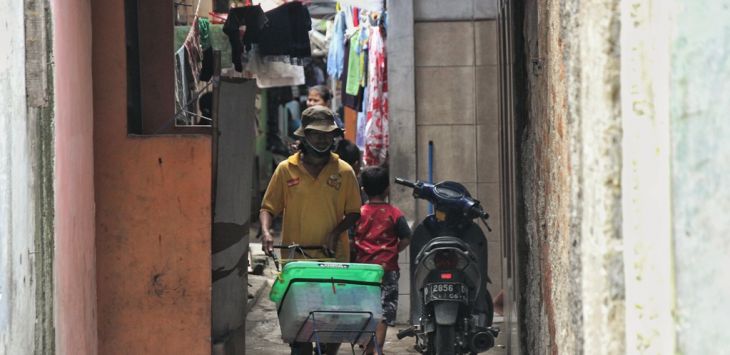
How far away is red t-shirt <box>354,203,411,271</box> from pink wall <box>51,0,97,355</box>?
222 cm

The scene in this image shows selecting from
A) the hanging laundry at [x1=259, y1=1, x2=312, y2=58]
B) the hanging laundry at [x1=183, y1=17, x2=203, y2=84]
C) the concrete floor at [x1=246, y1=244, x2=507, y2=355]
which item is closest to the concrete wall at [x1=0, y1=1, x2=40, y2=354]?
the concrete floor at [x1=246, y1=244, x2=507, y2=355]

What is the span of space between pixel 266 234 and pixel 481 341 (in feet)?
4.78

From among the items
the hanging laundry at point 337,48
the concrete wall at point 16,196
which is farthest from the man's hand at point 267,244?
the hanging laundry at point 337,48

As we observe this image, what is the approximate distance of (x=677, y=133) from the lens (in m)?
3.99

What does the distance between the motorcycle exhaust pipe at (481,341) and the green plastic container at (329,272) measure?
0.93 m

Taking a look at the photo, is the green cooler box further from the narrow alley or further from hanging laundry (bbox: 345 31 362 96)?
hanging laundry (bbox: 345 31 362 96)

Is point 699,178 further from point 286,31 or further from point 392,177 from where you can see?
point 286,31

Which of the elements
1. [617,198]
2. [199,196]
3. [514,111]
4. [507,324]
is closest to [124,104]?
[199,196]

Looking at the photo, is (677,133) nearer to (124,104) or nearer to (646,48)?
(646,48)

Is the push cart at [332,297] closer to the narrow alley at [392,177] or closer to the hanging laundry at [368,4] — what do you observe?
the narrow alley at [392,177]

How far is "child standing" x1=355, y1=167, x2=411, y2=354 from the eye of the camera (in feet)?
28.2

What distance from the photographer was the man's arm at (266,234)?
299 inches

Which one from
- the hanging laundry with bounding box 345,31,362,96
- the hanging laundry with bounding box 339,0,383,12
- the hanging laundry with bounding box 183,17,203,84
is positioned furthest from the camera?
the hanging laundry with bounding box 345,31,362,96

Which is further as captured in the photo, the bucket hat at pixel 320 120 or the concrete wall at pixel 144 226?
the bucket hat at pixel 320 120
